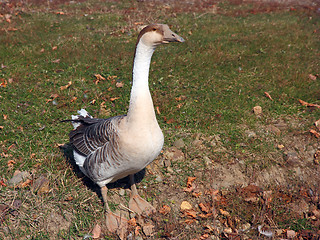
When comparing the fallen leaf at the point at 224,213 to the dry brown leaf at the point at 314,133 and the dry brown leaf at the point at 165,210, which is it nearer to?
the dry brown leaf at the point at 165,210

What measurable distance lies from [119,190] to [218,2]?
15.9 m

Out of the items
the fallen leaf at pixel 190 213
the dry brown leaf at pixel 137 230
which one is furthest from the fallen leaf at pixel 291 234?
the dry brown leaf at pixel 137 230

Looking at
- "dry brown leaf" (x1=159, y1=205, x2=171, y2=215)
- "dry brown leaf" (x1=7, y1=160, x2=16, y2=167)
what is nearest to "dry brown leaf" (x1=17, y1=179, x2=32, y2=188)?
"dry brown leaf" (x1=7, y1=160, x2=16, y2=167)

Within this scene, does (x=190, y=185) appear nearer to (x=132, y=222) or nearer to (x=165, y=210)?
(x=165, y=210)

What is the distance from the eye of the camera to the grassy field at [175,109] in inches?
175

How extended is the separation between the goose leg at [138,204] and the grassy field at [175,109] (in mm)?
195

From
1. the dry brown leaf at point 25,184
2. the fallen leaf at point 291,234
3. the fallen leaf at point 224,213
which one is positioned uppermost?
the dry brown leaf at point 25,184

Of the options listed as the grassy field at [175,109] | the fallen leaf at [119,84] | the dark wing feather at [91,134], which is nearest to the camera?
the dark wing feather at [91,134]

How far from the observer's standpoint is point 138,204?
4645mm

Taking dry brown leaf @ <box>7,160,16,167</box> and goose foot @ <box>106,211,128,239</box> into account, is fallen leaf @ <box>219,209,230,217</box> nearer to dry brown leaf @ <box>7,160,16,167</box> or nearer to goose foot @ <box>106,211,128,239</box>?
goose foot @ <box>106,211,128,239</box>

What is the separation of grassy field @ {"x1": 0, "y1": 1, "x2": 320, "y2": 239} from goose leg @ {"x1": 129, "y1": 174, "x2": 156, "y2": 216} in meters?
0.20

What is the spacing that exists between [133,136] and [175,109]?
3.50 meters

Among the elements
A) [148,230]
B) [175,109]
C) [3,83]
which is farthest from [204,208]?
[3,83]

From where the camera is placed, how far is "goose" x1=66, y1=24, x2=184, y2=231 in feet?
11.3
